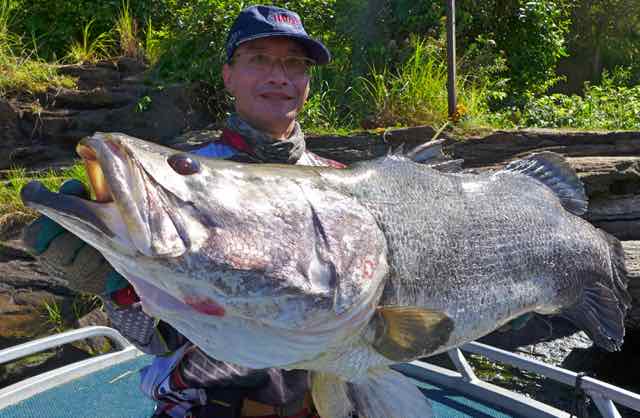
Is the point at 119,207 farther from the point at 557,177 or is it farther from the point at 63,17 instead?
the point at 63,17

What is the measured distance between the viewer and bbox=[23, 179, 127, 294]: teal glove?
1729 millimetres

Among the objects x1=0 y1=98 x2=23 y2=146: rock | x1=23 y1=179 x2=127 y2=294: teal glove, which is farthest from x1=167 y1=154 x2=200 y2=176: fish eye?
x1=0 y1=98 x2=23 y2=146: rock

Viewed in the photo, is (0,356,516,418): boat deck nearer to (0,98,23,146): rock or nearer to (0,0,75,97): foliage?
(0,98,23,146): rock

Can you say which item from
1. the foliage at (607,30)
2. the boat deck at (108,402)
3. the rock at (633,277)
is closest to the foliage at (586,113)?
the rock at (633,277)

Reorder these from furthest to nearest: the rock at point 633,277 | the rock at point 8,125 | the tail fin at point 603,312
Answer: the rock at point 8,125 → the rock at point 633,277 → the tail fin at point 603,312

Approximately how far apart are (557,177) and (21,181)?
518cm

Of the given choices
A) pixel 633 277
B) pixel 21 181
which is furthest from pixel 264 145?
pixel 21 181

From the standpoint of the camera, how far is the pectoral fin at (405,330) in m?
1.60

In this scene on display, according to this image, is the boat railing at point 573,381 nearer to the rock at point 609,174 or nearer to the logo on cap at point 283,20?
the logo on cap at point 283,20

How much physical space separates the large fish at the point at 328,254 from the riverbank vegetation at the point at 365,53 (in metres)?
4.66

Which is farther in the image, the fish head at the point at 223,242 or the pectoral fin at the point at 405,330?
the pectoral fin at the point at 405,330

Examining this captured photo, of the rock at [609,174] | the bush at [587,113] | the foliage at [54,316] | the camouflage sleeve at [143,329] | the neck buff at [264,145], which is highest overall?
the neck buff at [264,145]

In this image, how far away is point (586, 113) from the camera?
27.9 ft

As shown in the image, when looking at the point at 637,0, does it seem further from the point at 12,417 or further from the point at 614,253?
the point at 12,417
